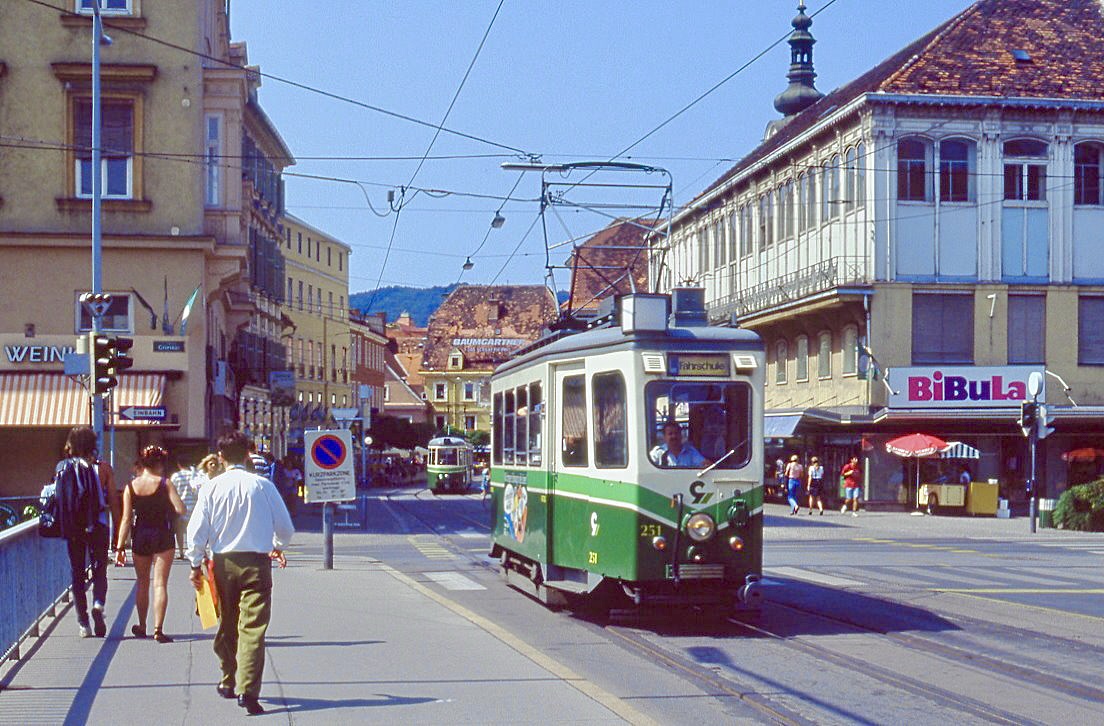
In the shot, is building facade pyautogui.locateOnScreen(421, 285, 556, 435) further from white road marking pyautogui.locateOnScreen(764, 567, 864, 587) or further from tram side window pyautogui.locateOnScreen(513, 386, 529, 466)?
tram side window pyautogui.locateOnScreen(513, 386, 529, 466)

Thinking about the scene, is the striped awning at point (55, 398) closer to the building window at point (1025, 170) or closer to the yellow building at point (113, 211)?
the yellow building at point (113, 211)

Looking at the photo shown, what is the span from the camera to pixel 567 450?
50.0 ft

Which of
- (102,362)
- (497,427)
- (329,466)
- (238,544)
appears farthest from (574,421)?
(102,362)

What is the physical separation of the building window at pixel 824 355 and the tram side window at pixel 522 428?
3231 centimetres

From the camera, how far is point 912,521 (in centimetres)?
4000

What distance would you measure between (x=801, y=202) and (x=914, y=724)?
140ft

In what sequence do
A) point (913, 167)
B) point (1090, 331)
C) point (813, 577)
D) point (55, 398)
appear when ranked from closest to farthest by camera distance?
1. point (813, 577)
2. point (55, 398)
3. point (913, 167)
4. point (1090, 331)

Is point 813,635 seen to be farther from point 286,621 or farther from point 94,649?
point 94,649

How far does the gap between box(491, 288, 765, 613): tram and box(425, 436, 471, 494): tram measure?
5096 cm

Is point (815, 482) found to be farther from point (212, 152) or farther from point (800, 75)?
point (800, 75)

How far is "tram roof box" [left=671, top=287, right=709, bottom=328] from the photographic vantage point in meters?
14.9

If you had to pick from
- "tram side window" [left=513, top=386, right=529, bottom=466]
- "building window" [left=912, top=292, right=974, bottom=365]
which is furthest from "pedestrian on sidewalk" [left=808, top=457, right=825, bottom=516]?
"tram side window" [left=513, top=386, right=529, bottom=466]

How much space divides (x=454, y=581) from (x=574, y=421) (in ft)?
19.0

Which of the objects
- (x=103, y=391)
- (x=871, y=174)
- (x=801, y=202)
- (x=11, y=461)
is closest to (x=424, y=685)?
(x=103, y=391)
